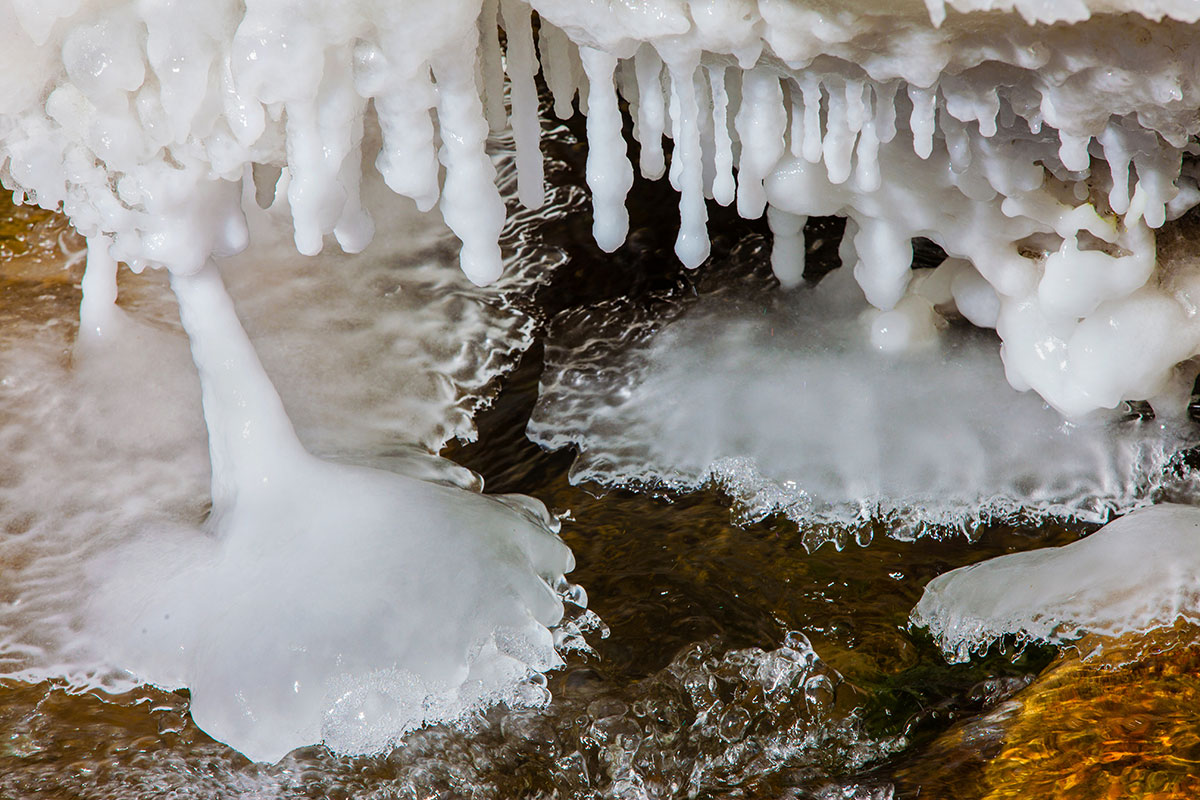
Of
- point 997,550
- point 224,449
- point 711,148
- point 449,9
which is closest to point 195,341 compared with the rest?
point 224,449

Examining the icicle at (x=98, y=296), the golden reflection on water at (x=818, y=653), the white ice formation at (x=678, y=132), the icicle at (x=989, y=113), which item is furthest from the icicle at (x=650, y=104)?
the icicle at (x=98, y=296)

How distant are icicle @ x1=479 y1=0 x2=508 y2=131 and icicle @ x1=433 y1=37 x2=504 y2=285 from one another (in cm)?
10

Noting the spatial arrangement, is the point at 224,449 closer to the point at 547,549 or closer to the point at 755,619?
the point at 547,549

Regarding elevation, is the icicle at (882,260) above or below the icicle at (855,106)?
below

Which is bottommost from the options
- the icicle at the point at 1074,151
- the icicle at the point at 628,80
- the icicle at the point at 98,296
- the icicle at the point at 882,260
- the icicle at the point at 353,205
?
the icicle at the point at 98,296

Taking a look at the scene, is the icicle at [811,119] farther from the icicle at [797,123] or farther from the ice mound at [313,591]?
the ice mound at [313,591]

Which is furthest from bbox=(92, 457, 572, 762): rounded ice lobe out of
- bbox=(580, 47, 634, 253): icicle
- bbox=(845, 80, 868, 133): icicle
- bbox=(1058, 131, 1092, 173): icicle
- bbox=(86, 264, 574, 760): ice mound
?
bbox=(1058, 131, 1092, 173): icicle

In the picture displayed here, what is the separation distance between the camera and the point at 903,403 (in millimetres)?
1747

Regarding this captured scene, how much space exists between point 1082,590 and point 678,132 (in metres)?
0.67

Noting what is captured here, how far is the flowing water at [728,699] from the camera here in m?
1.28

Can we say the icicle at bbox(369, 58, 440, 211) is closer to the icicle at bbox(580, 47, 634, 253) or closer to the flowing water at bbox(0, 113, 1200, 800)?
the icicle at bbox(580, 47, 634, 253)

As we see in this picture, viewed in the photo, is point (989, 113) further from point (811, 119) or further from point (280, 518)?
point (280, 518)

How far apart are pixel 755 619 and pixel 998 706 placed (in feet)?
0.93

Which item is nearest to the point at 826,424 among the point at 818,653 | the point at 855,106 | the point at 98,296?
the point at 818,653
